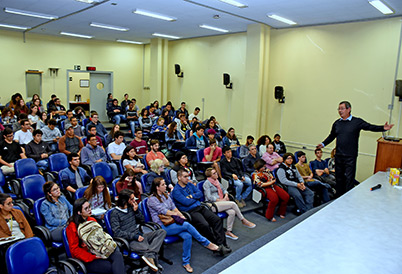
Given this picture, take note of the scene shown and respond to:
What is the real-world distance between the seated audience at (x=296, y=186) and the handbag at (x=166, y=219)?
2.67m

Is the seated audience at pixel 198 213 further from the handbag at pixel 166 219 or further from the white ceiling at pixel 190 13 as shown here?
the white ceiling at pixel 190 13

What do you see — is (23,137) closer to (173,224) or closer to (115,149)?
(115,149)

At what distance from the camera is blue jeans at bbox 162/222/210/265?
14.0 feet

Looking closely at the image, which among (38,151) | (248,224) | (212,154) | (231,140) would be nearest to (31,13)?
(38,151)

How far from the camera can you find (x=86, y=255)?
11.3 feet

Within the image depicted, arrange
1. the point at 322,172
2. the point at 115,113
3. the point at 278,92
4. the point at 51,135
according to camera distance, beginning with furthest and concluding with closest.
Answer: the point at 115,113
the point at 278,92
the point at 51,135
the point at 322,172

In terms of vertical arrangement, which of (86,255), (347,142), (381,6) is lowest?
(86,255)

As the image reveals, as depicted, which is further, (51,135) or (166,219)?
(51,135)

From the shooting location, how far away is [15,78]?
478 inches

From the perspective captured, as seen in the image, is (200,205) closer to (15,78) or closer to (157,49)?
(157,49)

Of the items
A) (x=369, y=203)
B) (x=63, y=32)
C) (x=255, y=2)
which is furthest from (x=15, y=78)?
(x=369, y=203)

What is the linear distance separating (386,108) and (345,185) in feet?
14.0

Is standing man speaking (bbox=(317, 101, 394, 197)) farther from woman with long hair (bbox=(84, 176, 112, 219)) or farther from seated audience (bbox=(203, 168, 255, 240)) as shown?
woman with long hair (bbox=(84, 176, 112, 219))

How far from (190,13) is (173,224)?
568 centimetres
